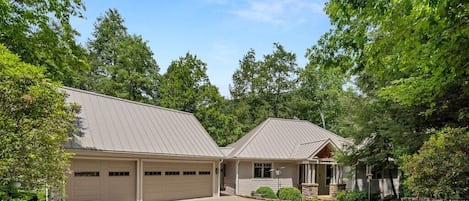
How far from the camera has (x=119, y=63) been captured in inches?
1272

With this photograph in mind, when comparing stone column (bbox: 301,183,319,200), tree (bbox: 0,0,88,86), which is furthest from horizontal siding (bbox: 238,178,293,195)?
tree (bbox: 0,0,88,86)

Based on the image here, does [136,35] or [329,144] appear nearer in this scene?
[329,144]

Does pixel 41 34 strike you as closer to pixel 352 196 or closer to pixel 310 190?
pixel 352 196

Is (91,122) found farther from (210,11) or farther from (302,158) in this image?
(302,158)

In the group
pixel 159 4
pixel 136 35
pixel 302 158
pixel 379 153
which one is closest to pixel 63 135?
pixel 159 4

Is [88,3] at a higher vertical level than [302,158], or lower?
higher

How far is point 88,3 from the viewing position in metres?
12.8

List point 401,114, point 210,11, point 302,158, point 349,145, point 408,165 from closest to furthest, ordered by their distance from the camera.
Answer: point 408,165, point 210,11, point 401,114, point 349,145, point 302,158

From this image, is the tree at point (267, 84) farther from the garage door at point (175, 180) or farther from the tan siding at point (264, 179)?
the garage door at point (175, 180)

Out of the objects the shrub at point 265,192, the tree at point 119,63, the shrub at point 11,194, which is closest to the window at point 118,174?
the shrub at point 11,194

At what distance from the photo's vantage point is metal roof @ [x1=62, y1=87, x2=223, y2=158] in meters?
15.9

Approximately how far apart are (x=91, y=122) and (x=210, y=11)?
802cm

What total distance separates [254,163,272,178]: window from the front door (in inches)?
141

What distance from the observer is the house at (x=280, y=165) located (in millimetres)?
22594
